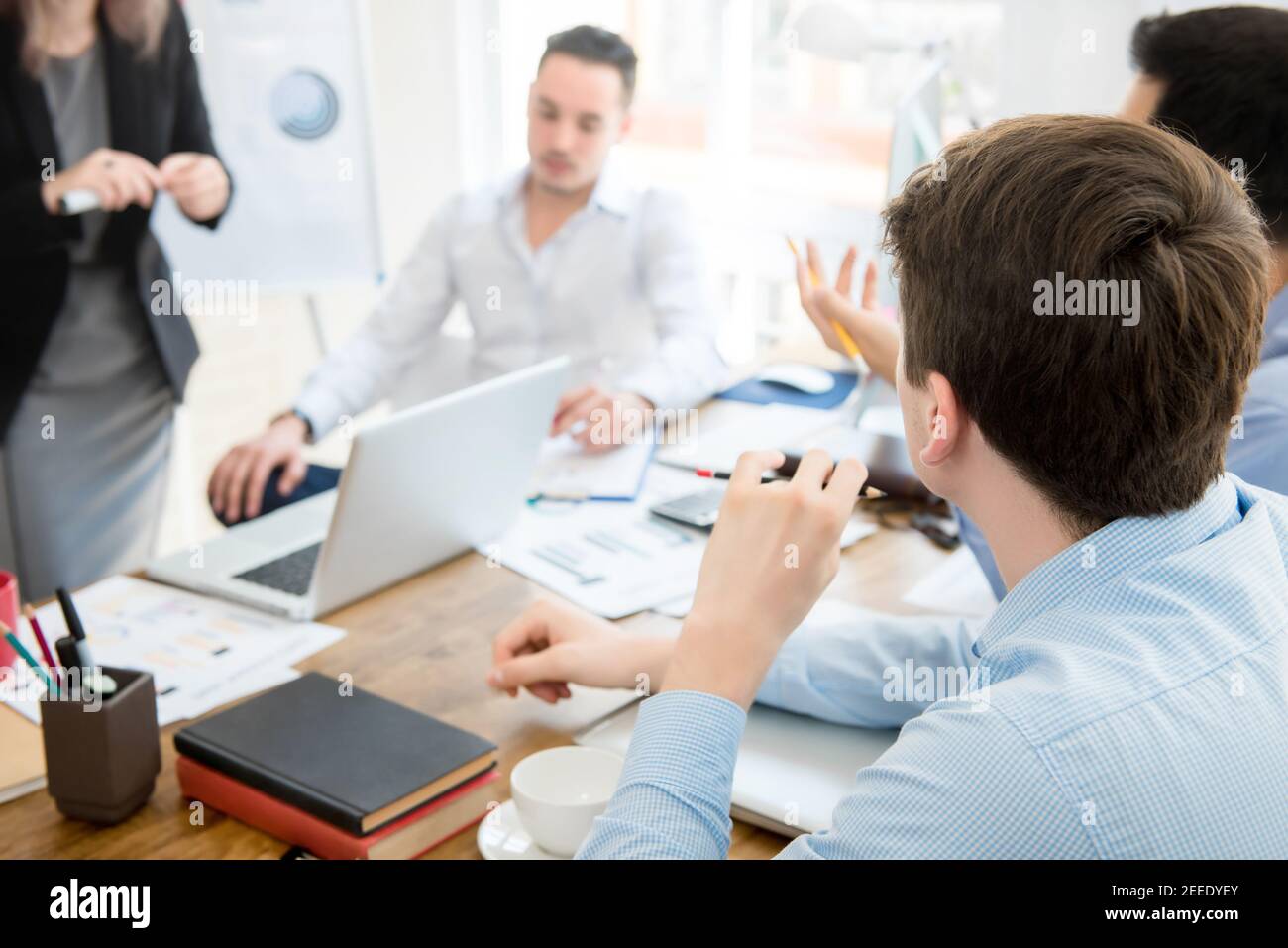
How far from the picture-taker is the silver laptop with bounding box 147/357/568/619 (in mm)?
1418

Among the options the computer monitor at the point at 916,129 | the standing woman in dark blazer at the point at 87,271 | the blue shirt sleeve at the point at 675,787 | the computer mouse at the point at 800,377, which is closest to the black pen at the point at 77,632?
the blue shirt sleeve at the point at 675,787

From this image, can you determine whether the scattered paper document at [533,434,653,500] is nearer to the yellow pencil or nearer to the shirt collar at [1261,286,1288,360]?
the yellow pencil

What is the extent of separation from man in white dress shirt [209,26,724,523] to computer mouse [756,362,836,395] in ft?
0.36

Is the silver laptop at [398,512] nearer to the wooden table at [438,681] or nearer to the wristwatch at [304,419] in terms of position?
the wooden table at [438,681]

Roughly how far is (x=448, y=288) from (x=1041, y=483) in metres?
2.03

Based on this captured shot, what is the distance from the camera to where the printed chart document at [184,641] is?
4.29ft

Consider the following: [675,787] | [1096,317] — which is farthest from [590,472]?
[1096,317]

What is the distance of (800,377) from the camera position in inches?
91.6


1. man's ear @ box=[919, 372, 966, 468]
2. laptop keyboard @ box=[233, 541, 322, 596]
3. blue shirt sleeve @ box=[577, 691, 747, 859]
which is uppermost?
man's ear @ box=[919, 372, 966, 468]

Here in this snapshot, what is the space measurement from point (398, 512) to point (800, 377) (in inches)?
41.4

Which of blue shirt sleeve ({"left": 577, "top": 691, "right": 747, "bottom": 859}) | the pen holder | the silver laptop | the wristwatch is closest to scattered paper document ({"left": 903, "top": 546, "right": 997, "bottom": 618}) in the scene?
the silver laptop
